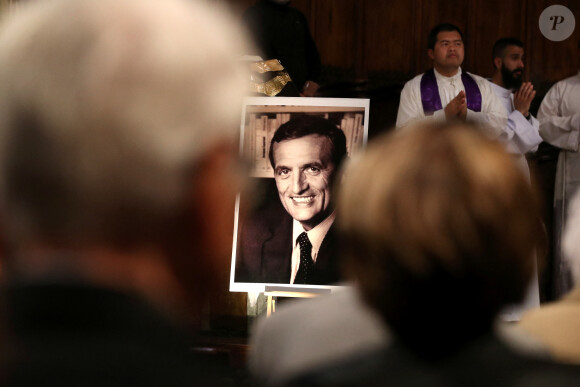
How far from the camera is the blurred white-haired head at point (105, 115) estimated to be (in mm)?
702

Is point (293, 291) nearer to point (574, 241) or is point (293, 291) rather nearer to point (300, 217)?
point (300, 217)

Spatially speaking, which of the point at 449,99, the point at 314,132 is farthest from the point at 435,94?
the point at 314,132

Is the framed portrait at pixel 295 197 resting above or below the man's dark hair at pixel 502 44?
below

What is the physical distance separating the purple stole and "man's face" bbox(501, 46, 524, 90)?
3.84 feet

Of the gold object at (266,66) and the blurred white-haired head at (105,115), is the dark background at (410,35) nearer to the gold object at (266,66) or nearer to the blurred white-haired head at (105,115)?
the gold object at (266,66)

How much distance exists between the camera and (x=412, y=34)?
758cm

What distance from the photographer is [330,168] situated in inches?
169

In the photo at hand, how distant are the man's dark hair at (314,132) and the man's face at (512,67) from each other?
3205 mm

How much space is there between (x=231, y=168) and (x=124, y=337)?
0.67 ft

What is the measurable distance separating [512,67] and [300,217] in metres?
3.60

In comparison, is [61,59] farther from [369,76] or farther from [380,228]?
[369,76]

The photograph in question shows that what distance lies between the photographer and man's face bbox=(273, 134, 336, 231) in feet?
14.0

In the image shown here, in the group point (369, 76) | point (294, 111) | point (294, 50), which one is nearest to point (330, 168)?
point (294, 111)

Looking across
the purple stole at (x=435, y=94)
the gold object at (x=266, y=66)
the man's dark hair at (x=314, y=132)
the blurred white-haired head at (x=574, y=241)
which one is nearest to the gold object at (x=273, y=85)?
the gold object at (x=266, y=66)
